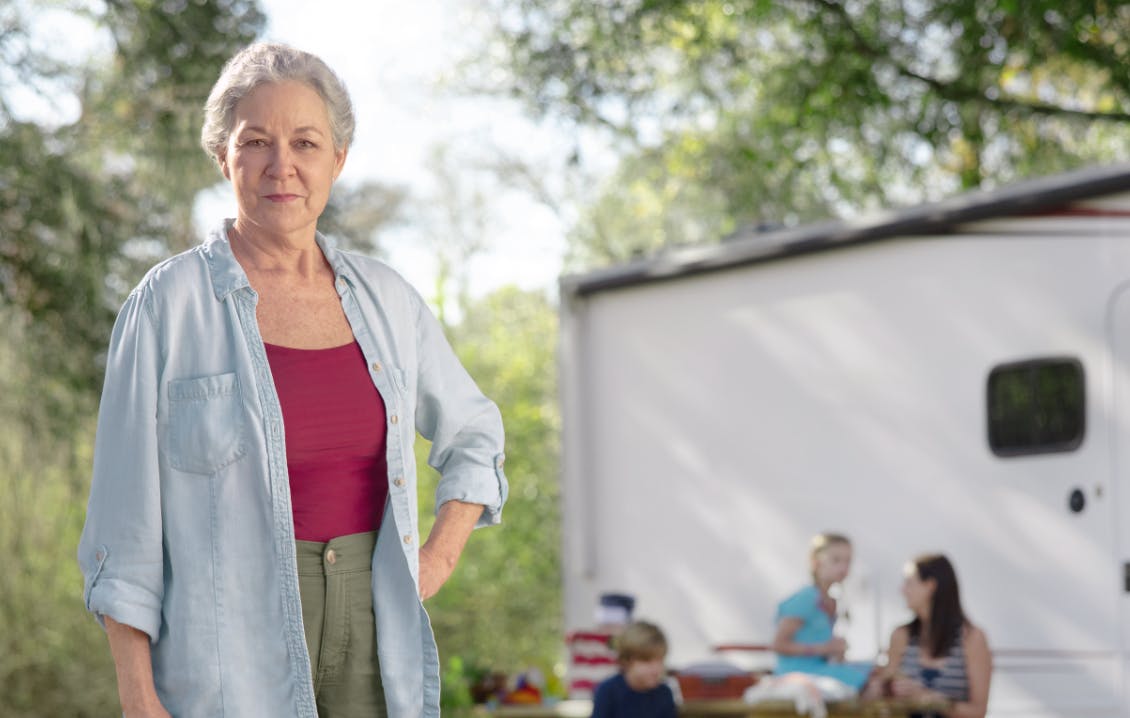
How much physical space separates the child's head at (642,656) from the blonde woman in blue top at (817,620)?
1124 millimetres

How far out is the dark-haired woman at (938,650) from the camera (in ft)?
20.8

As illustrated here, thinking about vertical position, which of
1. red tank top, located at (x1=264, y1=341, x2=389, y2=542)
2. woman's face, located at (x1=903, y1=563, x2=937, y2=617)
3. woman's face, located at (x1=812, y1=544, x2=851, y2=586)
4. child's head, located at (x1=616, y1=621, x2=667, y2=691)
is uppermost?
red tank top, located at (x1=264, y1=341, x2=389, y2=542)

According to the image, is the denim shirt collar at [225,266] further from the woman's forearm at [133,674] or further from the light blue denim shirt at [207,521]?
the woman's forearm at [133,674]

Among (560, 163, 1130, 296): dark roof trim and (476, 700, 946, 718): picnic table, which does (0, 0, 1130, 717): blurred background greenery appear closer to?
(560, 163, 1130, 296): dark roof trim

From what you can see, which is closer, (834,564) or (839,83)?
(834,564)

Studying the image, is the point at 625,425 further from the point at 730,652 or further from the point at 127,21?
the point at 127,21

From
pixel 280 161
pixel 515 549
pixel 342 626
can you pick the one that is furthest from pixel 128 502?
pixel 515 549

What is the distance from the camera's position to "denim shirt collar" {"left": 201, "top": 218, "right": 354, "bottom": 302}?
2197 millimetres

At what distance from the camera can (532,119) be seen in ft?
38.9

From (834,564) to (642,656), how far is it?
4.26 feet

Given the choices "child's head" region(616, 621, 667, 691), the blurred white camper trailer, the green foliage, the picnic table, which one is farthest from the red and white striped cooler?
the green foliage

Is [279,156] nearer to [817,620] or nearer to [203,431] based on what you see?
[203,431]

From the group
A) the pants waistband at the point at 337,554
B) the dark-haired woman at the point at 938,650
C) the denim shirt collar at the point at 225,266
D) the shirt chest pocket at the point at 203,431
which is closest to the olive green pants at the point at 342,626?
the pants waistband at the point at 337,554

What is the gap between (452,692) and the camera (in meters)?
11.5
